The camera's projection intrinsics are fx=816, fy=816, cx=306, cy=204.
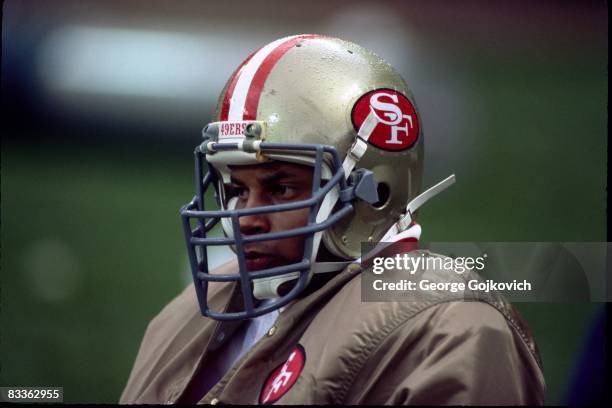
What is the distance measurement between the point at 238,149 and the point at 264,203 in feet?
0.44

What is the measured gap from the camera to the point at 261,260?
6.02 ft

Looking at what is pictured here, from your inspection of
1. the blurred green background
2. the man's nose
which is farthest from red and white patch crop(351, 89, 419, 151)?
the blurred green background

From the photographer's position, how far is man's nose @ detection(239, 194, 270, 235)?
181 centimetres

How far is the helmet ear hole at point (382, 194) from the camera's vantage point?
1860 mm

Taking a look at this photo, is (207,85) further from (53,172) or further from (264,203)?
(264,203)

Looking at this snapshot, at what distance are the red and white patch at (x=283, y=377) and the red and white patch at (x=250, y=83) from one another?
1.77 ft

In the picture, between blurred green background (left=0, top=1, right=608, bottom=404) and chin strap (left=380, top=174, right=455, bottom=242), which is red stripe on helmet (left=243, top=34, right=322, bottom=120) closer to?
chin strap (left=380, top=174, right=455, bottom=242)

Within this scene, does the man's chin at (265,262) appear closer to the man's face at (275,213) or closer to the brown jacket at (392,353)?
the man's face at (275,213)

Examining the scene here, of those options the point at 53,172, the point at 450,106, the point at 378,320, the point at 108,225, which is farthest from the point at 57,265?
the point at 378,320

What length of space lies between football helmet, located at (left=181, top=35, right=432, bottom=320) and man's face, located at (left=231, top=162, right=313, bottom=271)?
33 mm

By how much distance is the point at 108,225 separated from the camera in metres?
4.93

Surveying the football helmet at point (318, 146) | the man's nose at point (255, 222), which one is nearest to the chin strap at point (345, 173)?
the football helmet at point (318, 146)

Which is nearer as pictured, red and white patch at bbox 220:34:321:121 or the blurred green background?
red and white patch at bbox 220:34:321:121

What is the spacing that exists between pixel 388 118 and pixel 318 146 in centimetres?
21
